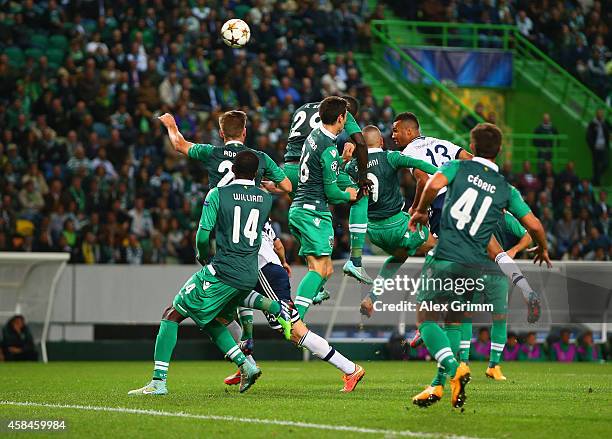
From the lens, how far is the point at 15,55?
22.0 metres

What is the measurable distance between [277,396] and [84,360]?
9.43 metres

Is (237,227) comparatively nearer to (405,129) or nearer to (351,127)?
(351,127)

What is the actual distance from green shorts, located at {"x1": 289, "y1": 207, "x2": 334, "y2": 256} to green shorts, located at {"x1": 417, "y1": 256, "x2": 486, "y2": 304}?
3.21m

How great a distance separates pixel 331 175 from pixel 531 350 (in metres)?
9.50

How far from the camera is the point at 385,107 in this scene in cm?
2431

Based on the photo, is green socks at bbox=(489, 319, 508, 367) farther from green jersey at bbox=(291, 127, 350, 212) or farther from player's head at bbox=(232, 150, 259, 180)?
player's head at bbox=(232, 150, 259, 180)

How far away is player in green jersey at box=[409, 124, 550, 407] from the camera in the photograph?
8227mm

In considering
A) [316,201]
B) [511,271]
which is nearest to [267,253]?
[316,201]

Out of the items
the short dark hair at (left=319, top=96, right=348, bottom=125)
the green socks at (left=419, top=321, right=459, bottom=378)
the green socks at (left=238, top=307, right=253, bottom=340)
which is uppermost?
the short dark hair at (left=319, top=96, right=348, bottom=125)

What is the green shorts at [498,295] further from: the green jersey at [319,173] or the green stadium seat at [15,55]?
the green stadium seat at [15,55]

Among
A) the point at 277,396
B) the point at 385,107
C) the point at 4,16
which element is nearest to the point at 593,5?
the point at 385,107

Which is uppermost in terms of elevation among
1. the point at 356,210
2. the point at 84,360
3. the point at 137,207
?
the point at 356,210

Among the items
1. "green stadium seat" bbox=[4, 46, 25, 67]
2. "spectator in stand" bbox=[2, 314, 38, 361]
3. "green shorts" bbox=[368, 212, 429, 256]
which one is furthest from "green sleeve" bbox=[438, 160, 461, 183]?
"green stadium seat" bbox=[4, 46, 25, 67]

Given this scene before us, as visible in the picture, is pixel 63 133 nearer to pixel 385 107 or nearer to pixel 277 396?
pixel 385 107
